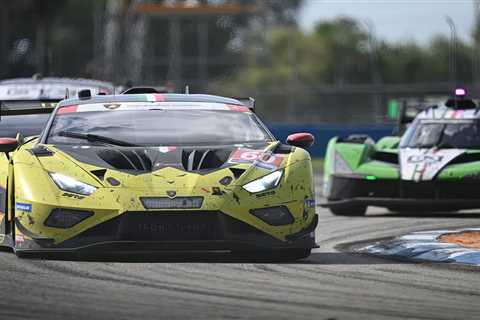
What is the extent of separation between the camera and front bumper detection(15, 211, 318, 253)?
29.2ft

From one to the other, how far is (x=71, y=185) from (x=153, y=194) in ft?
1.86

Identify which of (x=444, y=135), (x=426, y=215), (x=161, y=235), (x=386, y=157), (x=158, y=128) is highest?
(x=158, y=128)

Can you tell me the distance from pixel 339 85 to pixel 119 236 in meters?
28.7

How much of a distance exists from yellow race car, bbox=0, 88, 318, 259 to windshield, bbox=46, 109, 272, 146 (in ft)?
0.06

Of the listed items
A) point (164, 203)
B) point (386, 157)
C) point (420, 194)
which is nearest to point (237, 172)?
point (164, 203)

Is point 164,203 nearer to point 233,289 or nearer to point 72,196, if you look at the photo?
point 72,196

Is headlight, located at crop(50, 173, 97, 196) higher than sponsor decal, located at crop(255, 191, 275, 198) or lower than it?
higher

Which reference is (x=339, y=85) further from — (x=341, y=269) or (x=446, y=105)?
(x=341, y=269)

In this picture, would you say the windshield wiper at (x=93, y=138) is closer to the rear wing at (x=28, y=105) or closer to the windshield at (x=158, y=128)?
the windshield at (x=158, y=128)

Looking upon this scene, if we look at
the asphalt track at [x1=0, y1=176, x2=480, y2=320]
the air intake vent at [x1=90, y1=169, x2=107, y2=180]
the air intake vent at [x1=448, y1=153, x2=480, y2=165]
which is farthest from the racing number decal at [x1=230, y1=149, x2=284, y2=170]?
the air intake vent at [x1=448, y1=153, x2=480, y2=165]

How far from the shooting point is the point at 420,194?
15758 millimetres

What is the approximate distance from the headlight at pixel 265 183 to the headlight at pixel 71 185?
1.02 meters

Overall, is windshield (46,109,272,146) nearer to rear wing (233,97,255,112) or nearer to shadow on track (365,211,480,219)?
rear wing (233,97,255,112)

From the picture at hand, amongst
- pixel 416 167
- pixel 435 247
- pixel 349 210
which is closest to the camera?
pixel 435 247
